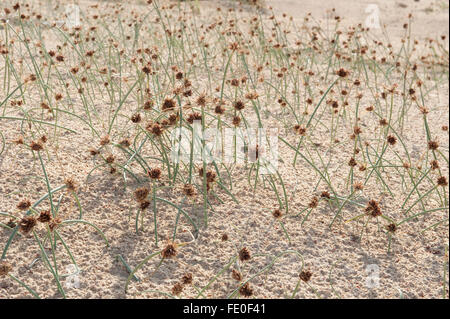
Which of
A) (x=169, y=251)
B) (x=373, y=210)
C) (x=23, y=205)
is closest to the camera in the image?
(x=169, y=251)

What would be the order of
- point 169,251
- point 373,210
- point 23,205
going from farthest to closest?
point 373,210 → point 23,205 → point 169,251

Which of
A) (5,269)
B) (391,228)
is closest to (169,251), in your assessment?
(5,269)

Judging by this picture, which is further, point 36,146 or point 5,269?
point 36,146

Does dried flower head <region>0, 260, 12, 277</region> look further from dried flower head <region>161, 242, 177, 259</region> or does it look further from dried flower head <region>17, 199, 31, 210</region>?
dried flower head <region>161, 242, 177, 259</region>

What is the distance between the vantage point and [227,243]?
1.44 meters

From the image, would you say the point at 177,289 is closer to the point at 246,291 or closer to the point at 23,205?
the point at 246,291

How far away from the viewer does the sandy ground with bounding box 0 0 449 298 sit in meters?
1.28

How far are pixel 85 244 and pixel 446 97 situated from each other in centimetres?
294

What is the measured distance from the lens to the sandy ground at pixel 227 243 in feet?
4.19

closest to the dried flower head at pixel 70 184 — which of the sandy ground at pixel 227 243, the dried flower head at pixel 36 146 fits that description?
the sandy ground at pixel 227 243

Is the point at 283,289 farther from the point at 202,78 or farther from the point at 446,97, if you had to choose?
the point at 446,97

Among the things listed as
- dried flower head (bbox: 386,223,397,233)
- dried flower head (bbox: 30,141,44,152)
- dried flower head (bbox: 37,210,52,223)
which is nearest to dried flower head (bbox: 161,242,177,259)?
dried flower head (bbox: 37,210,52,223)

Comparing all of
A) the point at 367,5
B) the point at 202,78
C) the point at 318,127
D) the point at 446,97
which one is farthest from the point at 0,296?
the point at 367,5

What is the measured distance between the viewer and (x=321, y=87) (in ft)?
10.6
